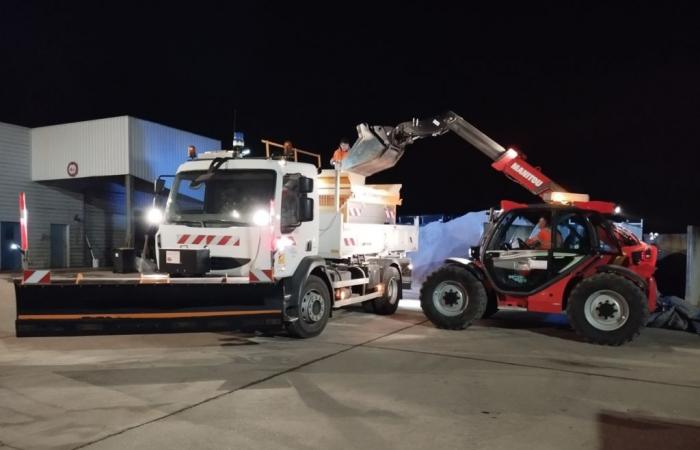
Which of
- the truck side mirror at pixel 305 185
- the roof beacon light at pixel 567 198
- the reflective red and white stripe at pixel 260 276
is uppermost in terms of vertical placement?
the truck side mirror at pixel 305 185

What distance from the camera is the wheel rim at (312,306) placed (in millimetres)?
8684

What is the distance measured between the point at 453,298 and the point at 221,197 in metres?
4.37

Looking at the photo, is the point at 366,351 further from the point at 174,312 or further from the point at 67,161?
the point at 67,161

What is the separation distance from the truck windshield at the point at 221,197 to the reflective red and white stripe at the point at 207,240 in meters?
0.19

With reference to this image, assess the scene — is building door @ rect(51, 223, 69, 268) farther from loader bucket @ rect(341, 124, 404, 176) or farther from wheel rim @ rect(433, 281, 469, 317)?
wheel rim @ rect(433, 281, 469, 317)

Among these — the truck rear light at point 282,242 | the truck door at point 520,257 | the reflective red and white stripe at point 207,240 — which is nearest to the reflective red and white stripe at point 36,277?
the reflective red and white stripe at point 207,240

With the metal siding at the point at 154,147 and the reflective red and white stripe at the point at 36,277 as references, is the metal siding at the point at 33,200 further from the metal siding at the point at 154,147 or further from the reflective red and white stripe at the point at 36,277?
the reflective red and white stripe at the point at 36,277

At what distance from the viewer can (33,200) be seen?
20.7 m

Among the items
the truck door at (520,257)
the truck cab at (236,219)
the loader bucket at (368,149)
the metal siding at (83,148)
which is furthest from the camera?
the metal siding at (83,148)

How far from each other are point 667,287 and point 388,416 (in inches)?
473

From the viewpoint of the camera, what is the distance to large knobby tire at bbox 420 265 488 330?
964 cm

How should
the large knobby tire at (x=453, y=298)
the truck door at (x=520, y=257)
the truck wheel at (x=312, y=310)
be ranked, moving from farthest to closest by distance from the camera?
the large knobby tire at (x=453, y=298)
the truck door at (x=520, y=257)
the truck wheel at (x=312, y=310)

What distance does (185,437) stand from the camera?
4.77m

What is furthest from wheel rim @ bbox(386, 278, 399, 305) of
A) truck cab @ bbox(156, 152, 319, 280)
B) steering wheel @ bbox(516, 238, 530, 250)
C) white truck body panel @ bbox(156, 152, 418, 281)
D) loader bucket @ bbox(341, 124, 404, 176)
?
truck cab @ bbox(156, 152, 319, 280)
